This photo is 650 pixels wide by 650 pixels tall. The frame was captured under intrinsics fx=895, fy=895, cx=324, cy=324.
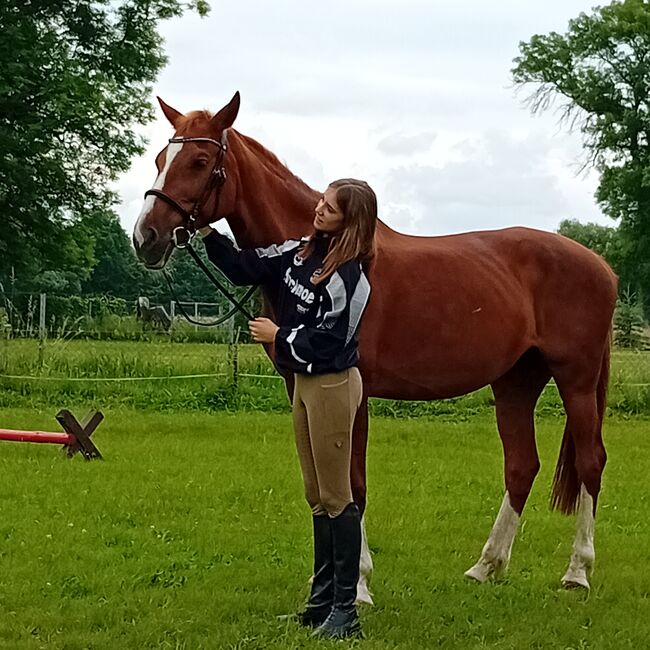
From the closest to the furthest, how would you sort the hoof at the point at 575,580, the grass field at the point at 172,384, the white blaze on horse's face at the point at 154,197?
the white blaze on horse's face at the point at 154,197 < the hoof at the point at 575,580 < the grass field at the point at 172,384

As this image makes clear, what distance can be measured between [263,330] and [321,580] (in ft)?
3.92

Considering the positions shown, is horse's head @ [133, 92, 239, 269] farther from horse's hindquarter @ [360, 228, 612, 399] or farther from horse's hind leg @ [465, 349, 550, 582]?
horse's hind leg @ [465, 349, 550, 582]

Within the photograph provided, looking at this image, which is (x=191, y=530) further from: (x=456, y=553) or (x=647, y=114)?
(x=647, y=114)

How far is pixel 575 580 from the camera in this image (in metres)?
4.94

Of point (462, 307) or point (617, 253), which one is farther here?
point (617, 253)

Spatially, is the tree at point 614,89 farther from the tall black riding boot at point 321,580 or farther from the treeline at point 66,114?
the tall black riding boot at point 321,580

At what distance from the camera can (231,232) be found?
14.2ft

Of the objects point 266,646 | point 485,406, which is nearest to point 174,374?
point 485,406

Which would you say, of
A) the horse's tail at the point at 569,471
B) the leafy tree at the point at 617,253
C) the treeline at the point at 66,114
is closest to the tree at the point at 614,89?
the leafy tree at the point at 617,253

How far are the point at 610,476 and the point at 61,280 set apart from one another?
4678cm

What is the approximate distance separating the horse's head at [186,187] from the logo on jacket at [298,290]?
18.9 inches

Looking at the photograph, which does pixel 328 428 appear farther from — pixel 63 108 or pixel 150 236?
pixel 63 108

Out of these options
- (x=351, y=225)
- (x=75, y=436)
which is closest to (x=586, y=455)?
(x=351, y=225)

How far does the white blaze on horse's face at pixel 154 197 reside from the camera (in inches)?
149
